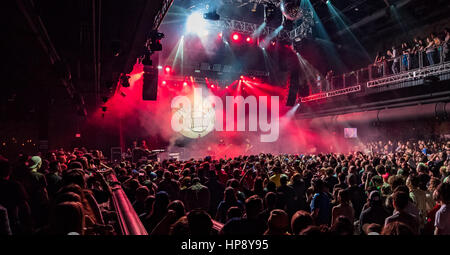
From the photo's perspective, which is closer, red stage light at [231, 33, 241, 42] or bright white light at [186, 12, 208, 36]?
red stage light at [231, 33, 241, 42]

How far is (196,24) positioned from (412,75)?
1265 cm

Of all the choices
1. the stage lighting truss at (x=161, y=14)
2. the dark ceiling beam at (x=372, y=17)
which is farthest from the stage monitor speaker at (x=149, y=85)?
the dark ceiling beam at (x=372, y=17)

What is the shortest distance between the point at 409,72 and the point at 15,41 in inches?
603

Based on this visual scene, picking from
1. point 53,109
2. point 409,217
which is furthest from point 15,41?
point 53,109

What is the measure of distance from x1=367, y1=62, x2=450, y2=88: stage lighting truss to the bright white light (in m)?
10.4

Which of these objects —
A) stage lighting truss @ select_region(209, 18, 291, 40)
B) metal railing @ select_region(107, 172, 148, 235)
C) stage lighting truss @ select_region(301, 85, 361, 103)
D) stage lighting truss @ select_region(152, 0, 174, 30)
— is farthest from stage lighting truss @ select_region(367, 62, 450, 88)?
metal railing @ select_region(107, 172, 148, 235)

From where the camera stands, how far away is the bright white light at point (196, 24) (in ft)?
58.9

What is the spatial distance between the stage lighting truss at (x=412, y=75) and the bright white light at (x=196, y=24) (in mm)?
10449

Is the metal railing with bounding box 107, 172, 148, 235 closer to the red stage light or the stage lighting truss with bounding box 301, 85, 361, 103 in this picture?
the red stage light

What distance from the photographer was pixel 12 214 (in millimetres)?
3723

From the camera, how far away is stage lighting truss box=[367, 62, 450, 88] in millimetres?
11947

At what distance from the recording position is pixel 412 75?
43.4ft

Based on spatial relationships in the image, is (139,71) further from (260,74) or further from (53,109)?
(260,74)

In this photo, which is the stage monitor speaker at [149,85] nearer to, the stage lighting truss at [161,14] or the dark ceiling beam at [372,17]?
the stage lighting truss at [161,14]
